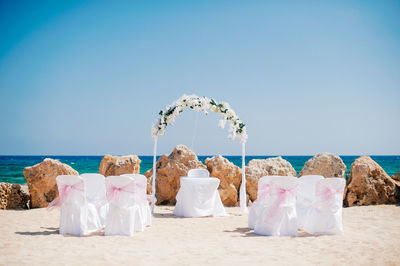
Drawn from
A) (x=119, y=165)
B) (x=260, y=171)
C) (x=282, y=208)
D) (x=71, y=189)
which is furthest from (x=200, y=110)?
(x=71, y=189)

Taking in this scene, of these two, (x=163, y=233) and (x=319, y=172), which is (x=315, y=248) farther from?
(x=319, y=172)

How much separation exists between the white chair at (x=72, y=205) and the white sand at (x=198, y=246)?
24 centimetres

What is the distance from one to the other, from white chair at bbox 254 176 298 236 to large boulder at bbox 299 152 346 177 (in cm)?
460

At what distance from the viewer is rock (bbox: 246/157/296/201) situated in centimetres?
1020

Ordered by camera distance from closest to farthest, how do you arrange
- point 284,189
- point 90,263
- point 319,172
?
point 90,263
point 284,189
point 319,172

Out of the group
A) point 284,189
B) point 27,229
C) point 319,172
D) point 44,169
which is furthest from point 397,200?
point 44,169

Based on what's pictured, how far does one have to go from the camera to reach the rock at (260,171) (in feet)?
33.5

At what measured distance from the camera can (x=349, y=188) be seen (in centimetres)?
914

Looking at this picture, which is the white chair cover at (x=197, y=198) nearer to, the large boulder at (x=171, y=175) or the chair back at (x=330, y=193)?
the large boulder at (x=171, y=175)

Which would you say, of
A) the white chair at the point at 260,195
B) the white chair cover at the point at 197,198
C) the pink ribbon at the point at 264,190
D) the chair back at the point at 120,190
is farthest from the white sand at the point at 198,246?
the white chair cover at the point at 197,198

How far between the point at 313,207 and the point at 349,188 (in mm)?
3878

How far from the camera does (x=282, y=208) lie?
576cm

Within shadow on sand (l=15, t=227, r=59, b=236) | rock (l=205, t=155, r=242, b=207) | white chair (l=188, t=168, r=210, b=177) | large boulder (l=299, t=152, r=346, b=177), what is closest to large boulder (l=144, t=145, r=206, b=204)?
rock (l=205, t=155, r=242, b=207)

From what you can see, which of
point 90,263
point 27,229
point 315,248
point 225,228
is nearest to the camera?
point 90,263
